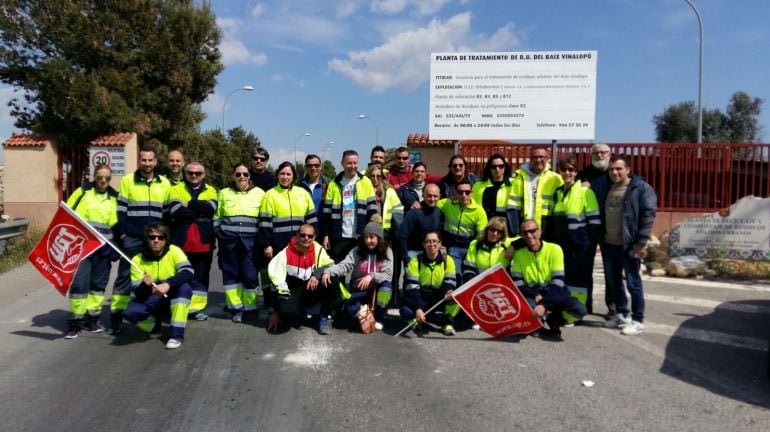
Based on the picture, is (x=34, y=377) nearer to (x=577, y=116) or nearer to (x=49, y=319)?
(x=49, y=319)

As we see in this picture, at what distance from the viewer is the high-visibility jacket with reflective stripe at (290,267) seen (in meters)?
5.88

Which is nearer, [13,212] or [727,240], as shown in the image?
[727,240]

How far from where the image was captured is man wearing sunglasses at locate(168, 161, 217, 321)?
6039mm

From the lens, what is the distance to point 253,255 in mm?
6363

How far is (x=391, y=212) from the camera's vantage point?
6.66 meters

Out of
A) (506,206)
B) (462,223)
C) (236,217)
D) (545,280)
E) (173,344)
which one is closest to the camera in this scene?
(173,344)

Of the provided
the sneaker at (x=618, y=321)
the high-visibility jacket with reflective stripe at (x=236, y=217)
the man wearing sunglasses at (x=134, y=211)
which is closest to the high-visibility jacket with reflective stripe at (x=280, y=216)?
the high-visibility jacket with reflective stripe at (x=236, y=217)

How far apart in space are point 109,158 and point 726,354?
14070 mm

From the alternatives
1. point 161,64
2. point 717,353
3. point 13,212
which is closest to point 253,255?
point 717,353

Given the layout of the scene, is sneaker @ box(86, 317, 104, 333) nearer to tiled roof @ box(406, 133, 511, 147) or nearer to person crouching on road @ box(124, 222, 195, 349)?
person crouching on road @ box(124, 222, 195, 349)

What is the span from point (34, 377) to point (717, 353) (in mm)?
6005

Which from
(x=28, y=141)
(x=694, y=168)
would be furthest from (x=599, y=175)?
A: (x=28, y=141)

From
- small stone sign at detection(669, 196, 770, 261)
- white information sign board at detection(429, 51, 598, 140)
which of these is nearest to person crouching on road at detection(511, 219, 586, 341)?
small stone sign at detection(669, 196, 770, 261)

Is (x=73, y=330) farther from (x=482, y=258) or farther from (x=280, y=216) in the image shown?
(x=482, y=258)
